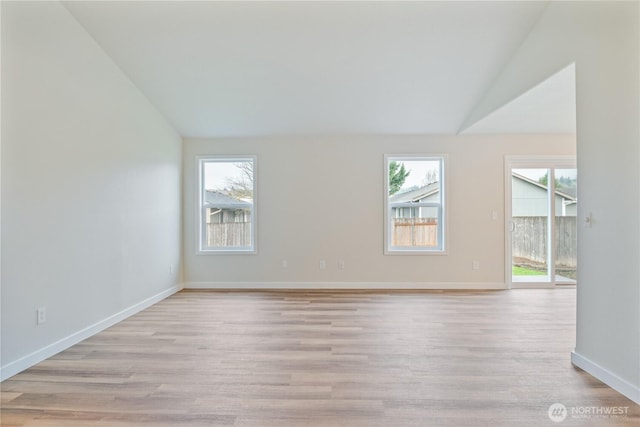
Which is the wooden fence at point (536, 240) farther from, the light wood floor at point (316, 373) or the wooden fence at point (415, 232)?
the light wood floor at point (316, 373)

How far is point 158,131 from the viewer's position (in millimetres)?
4301

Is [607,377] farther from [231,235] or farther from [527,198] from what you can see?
[231,235]

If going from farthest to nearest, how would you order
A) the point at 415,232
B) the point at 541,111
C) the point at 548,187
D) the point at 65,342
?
1. the point at 415,232
2. the point at 548,187
3. the point at 541,111
4. the point at 65,342

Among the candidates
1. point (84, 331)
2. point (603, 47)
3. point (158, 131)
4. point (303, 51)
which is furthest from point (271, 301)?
point (603, 47)

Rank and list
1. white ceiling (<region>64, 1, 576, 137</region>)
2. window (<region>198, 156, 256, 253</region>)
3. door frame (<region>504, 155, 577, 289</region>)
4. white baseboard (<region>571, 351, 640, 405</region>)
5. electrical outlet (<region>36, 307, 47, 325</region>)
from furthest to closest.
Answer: window (<region>198, 156, 256, 253</region>)
door frame (<region>504, 155, 577, 289</region>)
white ceiling (<region>64, 1, 576, 137</region>)
electrical outlet (<region>36, 307, 47, 325</region>)
white baseboard (<region>571, 351, 640, 405</region>)

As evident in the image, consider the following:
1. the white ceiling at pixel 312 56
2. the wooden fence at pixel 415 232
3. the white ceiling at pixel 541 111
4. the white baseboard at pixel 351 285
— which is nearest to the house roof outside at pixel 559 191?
the white ceiling at pixel 541 111

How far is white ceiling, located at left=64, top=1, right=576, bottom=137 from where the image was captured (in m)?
2.88

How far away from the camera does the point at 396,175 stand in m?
5.03

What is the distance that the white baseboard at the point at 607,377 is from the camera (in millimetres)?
1941

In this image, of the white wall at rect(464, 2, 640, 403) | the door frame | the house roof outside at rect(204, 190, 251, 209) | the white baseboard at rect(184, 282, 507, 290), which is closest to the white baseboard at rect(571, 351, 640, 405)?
the white wall at rect(464, 2, 640, 403)

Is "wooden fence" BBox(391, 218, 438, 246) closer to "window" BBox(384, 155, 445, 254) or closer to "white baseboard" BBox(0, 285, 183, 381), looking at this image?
"window" BBox(384, 155, 445, 254)

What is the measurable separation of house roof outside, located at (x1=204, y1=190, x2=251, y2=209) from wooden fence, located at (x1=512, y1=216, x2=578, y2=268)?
13.7 ft

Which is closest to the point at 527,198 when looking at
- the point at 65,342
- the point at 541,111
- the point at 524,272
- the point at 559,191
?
the point at 559,191

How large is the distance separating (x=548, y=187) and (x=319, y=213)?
350cm
